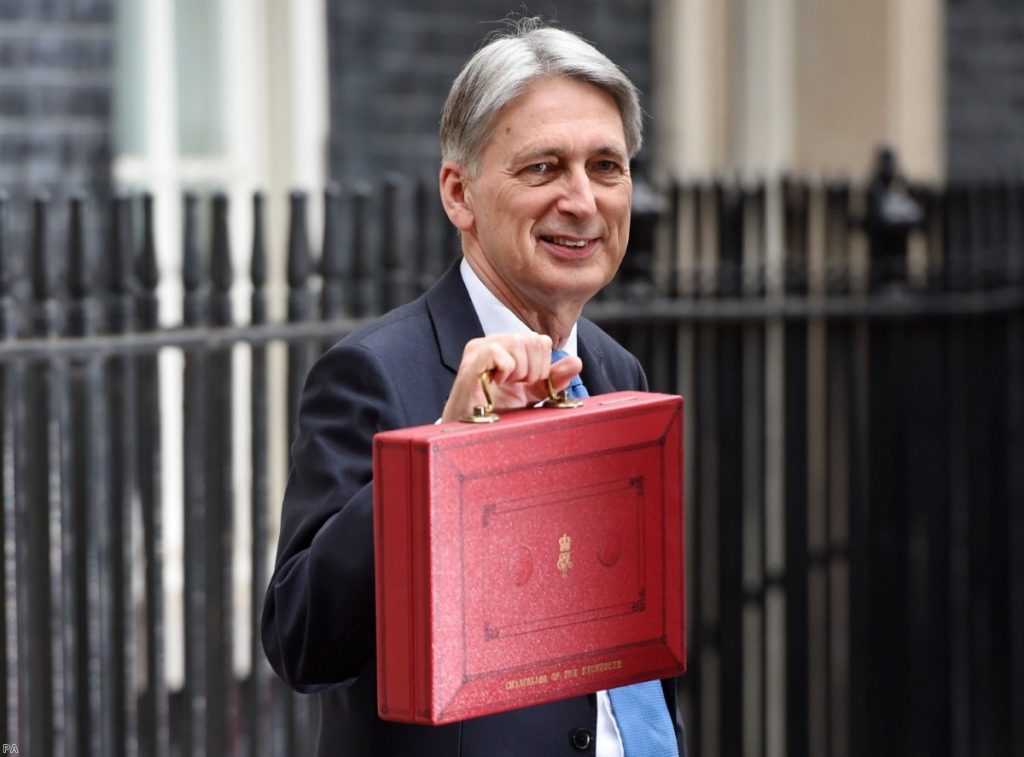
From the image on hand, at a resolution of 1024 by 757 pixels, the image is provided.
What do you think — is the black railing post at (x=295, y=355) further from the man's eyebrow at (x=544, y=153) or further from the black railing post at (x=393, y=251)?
the man's eyebrow at (x=544, y=153)

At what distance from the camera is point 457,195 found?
7.75ft

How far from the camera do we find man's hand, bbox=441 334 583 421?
2.00m

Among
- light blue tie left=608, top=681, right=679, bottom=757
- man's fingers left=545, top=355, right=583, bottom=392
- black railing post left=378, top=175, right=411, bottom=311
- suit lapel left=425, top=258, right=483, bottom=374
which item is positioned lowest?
light blue tie left=608, top=681, right=679, bottom=757

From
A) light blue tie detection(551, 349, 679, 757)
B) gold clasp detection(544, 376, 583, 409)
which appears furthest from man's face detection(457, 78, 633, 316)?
gold clasp detection(544, 376, 583, 409)

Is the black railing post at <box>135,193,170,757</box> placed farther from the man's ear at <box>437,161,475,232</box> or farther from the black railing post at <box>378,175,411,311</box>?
the man's ear at <box>437,161,475,232</box>

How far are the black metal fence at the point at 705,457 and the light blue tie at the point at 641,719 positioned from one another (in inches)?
61.9

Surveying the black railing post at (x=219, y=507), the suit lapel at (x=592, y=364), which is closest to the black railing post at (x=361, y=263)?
the black railing post at (x=219, y=507)

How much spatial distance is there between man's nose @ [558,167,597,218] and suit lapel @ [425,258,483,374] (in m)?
0.20

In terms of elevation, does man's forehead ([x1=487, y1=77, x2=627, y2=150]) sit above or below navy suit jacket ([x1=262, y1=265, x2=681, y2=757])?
above

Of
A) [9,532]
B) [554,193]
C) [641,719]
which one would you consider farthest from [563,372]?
[9,532]

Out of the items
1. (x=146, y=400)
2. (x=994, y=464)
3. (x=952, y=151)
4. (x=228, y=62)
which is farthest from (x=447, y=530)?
(x=952, y=151)

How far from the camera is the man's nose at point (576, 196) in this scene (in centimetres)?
226

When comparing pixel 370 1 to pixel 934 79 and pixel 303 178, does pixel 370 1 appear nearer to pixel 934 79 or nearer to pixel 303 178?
pixel 303 178

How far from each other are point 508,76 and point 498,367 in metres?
0.42
